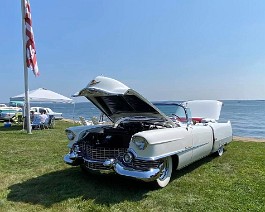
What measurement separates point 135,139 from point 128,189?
91 cm

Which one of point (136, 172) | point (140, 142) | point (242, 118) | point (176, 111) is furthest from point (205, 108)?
point (242, 118)

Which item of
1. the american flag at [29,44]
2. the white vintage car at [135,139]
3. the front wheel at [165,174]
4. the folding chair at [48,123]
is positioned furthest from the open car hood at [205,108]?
the folding chair at [48,123]

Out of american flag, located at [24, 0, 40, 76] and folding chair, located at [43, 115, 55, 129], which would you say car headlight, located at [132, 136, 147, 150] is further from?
folding chair, located at [43, 115, 55, 129]

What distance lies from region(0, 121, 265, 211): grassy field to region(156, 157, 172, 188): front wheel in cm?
12

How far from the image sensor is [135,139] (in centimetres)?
444

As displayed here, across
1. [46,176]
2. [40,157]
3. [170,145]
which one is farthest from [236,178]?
[40,157]

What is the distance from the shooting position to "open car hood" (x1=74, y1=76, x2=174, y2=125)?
15.5 feet

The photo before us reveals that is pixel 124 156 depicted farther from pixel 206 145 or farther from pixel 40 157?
pixel 40 157

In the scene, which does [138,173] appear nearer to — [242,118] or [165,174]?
[165,174]

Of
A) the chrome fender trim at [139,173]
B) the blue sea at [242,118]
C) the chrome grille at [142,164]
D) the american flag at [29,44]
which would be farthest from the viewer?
the blue sea at [242,118]

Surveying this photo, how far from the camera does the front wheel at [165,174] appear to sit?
476cm

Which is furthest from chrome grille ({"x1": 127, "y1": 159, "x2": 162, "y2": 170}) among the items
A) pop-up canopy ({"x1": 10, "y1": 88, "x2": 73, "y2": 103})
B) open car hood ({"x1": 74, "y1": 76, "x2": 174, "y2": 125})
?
pop-up canopy ({"x1": 10, "y1": 88, "x2": 73, "y2": 103})

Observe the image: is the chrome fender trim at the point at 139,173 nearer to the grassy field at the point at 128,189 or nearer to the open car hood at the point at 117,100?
the grassy field at the point at 128,189

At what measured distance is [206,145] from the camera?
601cm
